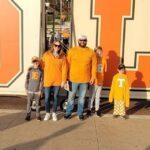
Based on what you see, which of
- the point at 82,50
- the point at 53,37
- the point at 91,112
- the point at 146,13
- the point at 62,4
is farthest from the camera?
the point at 62,4

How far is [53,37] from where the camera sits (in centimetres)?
1063

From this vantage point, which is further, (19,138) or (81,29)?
(81,29)

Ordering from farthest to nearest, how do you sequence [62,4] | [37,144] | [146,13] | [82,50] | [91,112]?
1. [62,4]
2. [146,13]
3. [91,112]
4. [82,50]
5. [37,144]

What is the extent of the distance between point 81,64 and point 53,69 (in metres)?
0.57

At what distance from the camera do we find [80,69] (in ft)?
25.5

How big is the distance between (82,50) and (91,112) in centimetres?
160

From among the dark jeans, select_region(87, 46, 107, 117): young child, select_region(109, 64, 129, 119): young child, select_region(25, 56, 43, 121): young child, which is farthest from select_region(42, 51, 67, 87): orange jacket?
select_region(109, 64, 129, 119): young child

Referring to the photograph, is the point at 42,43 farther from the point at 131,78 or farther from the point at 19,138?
the point at 19,138

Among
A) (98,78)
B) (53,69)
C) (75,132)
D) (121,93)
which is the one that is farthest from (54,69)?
(121,93)

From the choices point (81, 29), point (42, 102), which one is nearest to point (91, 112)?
point (42, 102)

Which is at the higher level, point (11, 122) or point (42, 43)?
point (42, 43)

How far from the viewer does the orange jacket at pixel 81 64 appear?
7.75 metres

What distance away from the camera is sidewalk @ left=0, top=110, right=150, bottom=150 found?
6.48 metres

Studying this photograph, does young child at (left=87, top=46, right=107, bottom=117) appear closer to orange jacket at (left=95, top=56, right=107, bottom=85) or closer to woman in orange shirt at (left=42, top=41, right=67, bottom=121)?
orange jacket at (left=95, top=56, right=107, bottom=85)
